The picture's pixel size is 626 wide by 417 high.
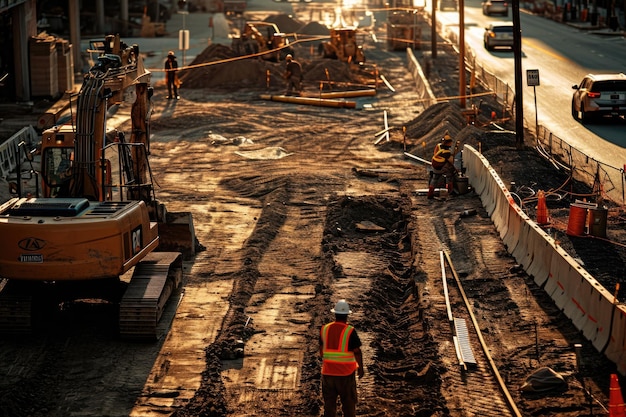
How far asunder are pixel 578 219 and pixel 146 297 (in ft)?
31.6

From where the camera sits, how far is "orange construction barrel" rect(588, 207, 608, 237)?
2317cm

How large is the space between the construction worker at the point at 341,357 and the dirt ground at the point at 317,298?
1634 millimetres

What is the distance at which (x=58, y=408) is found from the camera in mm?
15852

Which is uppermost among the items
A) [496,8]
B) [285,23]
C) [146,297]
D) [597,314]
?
[496,8]

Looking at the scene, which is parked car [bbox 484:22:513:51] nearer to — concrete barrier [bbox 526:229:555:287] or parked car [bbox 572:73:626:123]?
parked car [bbox 572:73:626:123]

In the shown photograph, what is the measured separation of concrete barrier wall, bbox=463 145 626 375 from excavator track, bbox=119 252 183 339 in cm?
674

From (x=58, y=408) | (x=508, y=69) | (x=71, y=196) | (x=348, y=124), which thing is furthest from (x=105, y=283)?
(x=508, y=69)

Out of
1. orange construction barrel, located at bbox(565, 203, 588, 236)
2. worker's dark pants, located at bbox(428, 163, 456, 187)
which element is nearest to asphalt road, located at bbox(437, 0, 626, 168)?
worker's dark pants, located at bbox(428, 163, 456, 187)

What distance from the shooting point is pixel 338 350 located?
13828 millimetres

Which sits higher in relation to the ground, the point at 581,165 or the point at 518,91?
the point at 518,91

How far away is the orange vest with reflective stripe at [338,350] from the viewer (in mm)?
13789

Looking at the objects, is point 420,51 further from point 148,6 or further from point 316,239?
point 316,239

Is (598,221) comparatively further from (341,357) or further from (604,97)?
(604,97)

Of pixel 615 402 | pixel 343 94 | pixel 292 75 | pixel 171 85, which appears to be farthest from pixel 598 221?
pixel 171 85
